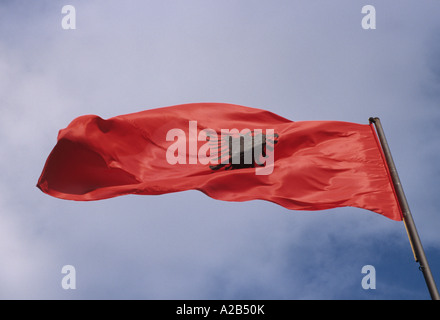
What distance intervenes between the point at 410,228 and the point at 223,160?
5733 millimetres

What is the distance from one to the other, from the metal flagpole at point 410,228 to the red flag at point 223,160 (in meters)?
0.70

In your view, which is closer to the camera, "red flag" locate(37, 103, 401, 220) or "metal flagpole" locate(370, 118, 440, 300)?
"metal flagpole" locate(370, 118, 440, 300)

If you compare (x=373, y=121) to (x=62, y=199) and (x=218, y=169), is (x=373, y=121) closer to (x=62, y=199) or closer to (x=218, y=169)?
(x=218, y=169)

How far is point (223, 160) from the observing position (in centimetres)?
1694

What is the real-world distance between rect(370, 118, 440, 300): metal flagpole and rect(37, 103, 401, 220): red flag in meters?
0.70

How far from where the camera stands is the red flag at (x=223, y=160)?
15.3m

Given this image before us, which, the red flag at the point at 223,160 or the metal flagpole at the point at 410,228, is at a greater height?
the red flag at the point at 223,160

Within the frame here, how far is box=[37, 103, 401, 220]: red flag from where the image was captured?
50.3ft

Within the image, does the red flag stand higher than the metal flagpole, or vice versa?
the red flag

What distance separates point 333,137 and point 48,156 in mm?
7410

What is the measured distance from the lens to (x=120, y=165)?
16953 mm

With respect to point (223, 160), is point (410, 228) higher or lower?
lower
